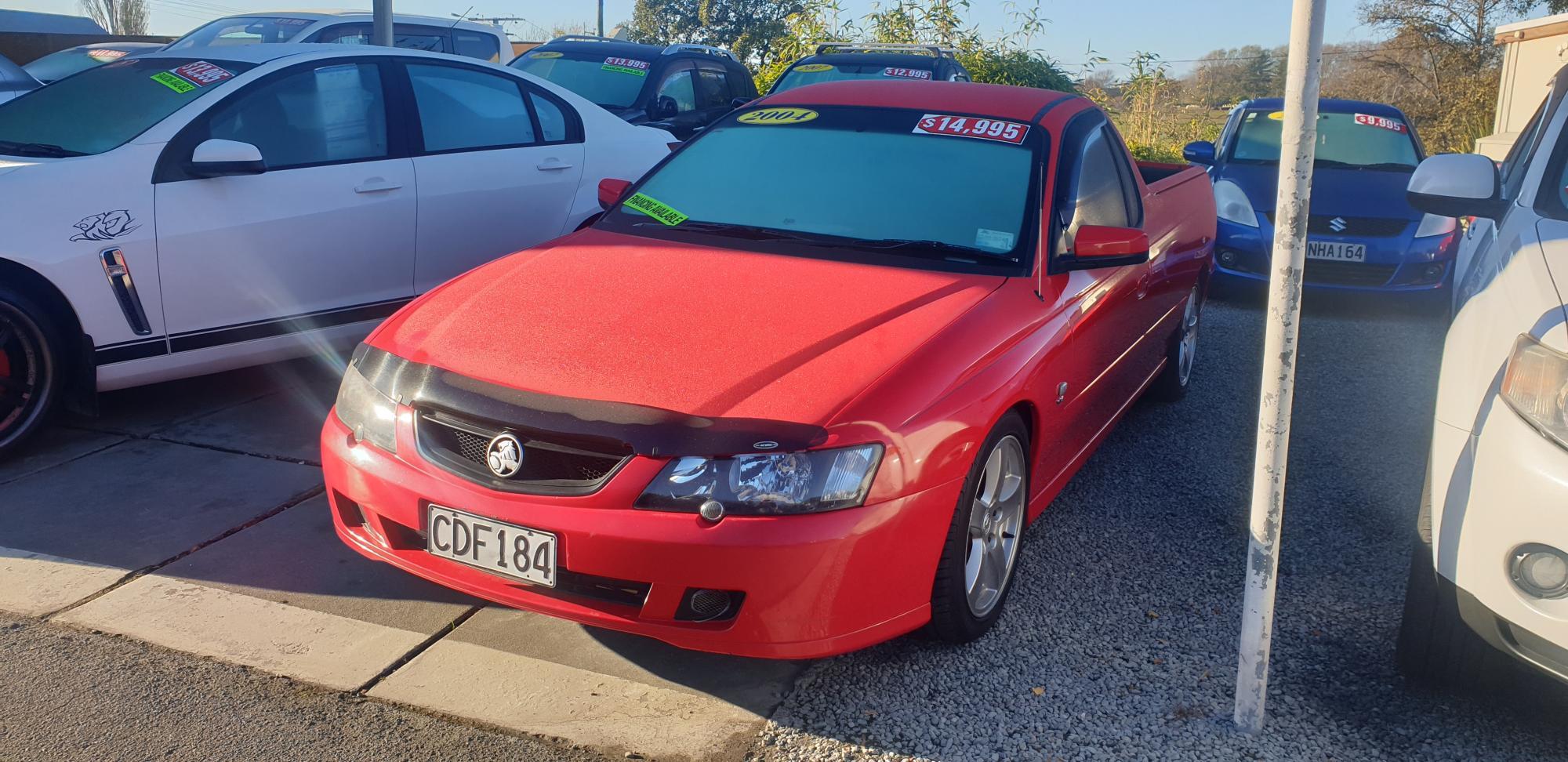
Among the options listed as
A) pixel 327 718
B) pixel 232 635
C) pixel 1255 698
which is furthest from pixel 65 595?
pixel 1255 698

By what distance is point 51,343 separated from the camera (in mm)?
4254

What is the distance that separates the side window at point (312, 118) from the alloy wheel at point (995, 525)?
325cm

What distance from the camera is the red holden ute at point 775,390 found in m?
2.61

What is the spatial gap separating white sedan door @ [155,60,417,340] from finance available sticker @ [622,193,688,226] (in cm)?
150

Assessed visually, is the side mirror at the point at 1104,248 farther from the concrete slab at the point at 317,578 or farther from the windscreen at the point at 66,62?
the windscreen at the point at 66,62

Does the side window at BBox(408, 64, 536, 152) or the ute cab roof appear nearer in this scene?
the ute cab roof

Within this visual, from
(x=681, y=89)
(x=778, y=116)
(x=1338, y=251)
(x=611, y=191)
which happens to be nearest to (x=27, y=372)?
(x=611, y=191)

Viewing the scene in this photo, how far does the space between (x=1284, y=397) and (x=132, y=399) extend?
4488mm

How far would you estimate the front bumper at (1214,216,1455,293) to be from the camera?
758 centimetres

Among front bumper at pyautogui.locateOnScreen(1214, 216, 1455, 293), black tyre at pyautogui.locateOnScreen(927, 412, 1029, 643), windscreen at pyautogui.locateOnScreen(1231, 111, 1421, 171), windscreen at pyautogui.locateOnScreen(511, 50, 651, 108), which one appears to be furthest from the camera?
windscreen at pyautogui.locateOnScreen(511, 50, 651, 108)

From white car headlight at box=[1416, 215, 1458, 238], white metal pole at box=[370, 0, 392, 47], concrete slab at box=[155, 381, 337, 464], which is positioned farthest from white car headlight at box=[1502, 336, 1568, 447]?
white metal pole at box=[370, 0, 392, 47]

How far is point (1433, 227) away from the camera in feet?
25.3

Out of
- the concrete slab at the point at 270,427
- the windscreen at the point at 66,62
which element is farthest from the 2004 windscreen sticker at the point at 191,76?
the windscreen at the point at 66,62

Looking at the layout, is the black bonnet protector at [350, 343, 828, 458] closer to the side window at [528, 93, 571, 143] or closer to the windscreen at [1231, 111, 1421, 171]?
the side window at [528, 93, 571, 143]
